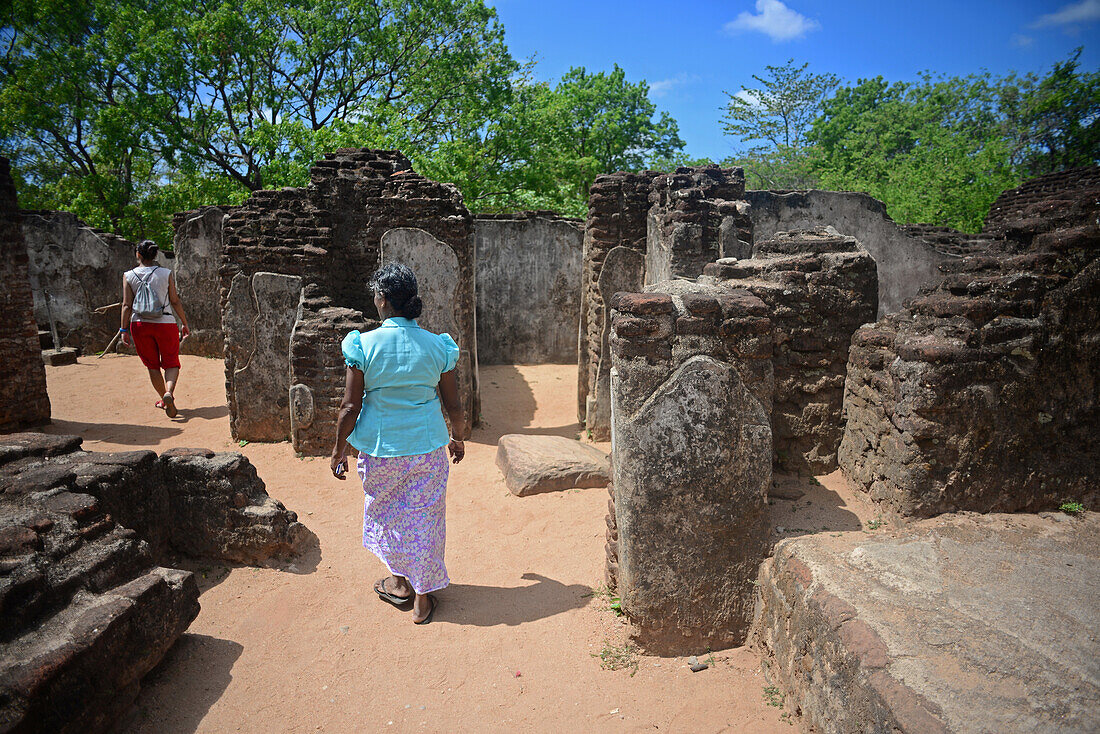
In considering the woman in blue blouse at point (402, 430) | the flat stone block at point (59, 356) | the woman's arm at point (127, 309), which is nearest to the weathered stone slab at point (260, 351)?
the woman's arm at point (127, 309)

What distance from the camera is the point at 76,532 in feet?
8.66

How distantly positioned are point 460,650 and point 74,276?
36.1ft

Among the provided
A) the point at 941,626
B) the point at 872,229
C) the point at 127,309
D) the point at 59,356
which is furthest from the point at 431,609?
the point at 59,356

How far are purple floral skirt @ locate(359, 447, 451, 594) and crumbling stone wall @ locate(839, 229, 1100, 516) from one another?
225 centimetres

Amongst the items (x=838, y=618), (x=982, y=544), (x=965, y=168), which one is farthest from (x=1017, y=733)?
(x=965, y=168)

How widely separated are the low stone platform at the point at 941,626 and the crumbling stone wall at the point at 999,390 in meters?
0.17

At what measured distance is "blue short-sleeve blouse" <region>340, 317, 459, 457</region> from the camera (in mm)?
3010

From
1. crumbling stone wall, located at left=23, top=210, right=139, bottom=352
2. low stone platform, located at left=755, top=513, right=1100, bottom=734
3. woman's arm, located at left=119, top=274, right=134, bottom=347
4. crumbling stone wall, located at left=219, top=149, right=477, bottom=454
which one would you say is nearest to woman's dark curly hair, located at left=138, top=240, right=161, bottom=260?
woman's arm, located at left=119, top=274, right=134, bottom=347

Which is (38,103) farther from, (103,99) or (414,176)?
(414,176)

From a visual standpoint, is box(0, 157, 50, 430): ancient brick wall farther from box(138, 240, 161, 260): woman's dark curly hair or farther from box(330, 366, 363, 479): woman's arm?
box(330, 366, 363, 479): woman's arm

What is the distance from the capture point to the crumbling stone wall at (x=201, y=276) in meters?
10.4

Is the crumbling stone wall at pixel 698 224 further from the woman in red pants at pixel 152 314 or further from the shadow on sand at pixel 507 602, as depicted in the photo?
the woman in red pants at pixel 152 314

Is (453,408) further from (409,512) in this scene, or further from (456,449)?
(409,512)

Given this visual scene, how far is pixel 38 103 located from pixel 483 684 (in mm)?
18005
